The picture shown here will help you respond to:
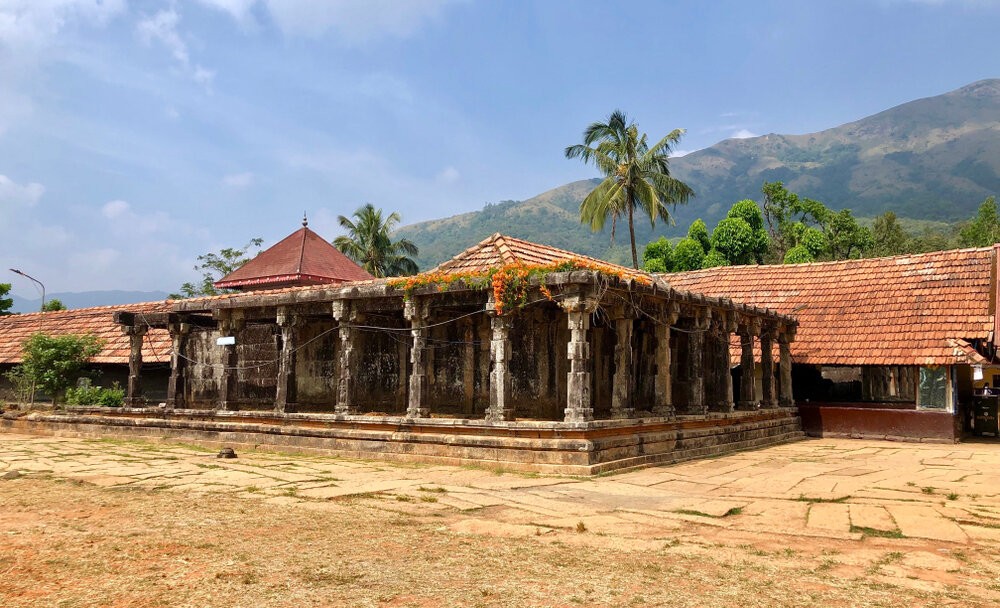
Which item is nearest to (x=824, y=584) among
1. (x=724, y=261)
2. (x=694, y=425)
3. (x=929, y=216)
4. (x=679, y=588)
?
(x=679, y=588)

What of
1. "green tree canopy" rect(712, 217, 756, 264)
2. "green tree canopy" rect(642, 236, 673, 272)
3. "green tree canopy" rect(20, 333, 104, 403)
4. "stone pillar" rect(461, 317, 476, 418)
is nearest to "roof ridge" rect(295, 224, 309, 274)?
"green tree canopy" rect(20, 333, 104, 403)

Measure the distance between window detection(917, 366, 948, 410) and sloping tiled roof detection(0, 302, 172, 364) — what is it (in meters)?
17.5

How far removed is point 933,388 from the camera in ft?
55.8

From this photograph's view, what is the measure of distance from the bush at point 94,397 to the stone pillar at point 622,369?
12.9 meters

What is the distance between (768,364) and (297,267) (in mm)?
Answer: 15305

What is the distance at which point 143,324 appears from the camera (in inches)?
Result: 673

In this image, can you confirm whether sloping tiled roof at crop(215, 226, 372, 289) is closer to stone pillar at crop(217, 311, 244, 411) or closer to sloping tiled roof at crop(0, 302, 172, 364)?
sloping tiled roof at crop(0, 302, 172, 364)

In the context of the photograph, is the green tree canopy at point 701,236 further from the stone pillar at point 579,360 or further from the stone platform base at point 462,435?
the stone pillar at point 579,360

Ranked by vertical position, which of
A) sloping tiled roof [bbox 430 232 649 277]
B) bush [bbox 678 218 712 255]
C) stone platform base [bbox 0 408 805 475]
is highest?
bush [bbox 678 218 712 255]

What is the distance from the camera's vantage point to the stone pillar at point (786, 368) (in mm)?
18453

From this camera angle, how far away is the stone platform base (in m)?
10.4

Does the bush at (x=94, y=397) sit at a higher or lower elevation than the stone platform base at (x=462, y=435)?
higher

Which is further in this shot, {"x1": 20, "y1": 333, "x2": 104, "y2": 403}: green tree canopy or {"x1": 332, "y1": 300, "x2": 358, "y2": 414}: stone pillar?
{"x1": 20, "y1": 333, "x2": 104, "y2": 403}: green tree canopy

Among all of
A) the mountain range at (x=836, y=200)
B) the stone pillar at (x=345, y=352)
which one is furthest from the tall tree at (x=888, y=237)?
the mountain range at (x=836, y=200)
